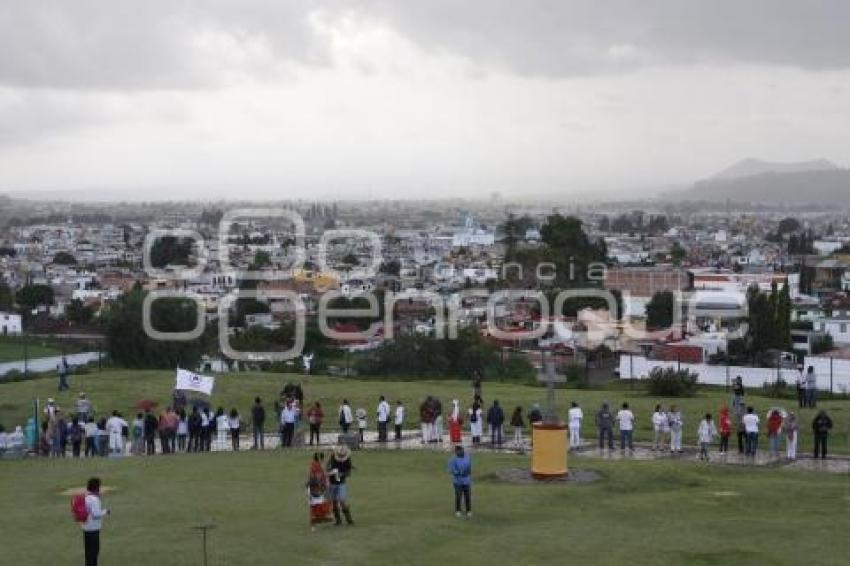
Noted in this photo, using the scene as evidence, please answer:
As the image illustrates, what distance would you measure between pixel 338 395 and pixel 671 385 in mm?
9853

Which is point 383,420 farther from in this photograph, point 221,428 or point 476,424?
point 221,428

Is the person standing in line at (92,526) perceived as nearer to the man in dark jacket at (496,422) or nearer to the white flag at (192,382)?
the man in dark jacket at (496,422)

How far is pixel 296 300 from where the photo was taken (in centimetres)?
10031

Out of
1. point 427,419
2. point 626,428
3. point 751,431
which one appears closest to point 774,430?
point 751,431

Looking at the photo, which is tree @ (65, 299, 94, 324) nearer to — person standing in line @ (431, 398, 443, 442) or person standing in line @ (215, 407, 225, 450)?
person standing in line @ (215, 407, 225, 450)

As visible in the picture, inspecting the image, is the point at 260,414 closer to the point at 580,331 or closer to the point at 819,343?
the point at 580,331

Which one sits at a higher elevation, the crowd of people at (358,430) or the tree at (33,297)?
the crowd of people at (358,430)

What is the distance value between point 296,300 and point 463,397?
224 ft

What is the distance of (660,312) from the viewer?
3472 inches

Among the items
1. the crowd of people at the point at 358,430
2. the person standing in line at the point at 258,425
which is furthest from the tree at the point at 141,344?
the person standing in line at the point at 258,425

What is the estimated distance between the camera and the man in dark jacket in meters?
26.3

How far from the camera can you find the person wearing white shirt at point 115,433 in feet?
83.8

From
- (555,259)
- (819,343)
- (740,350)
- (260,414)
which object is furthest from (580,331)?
(260,414)

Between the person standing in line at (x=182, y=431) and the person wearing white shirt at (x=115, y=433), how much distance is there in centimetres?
127
